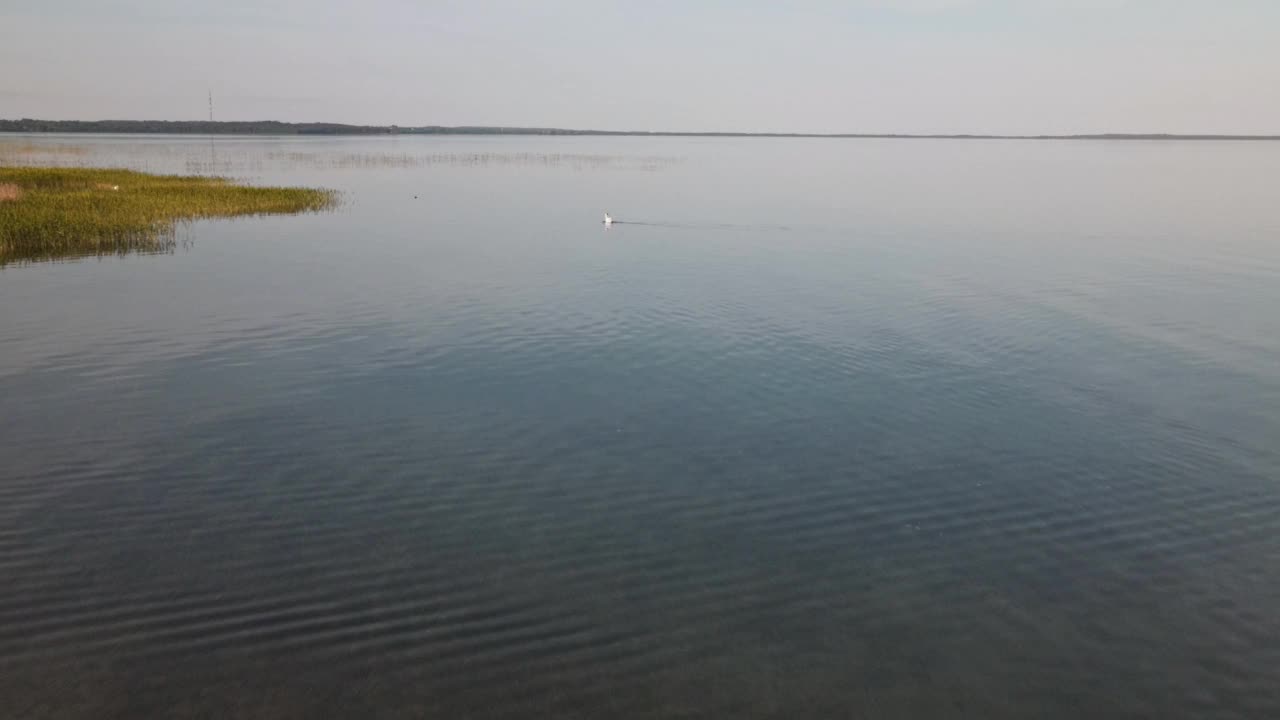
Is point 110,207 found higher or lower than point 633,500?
higher

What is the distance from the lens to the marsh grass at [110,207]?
29.6 m

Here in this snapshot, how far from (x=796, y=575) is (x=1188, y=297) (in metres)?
20.7

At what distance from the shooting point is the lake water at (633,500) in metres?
7.30

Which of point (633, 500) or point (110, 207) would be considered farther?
point (110, 207)

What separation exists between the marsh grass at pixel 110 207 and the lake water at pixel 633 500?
6.66 meters

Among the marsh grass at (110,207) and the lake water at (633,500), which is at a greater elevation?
the marsh grass at (110,207)

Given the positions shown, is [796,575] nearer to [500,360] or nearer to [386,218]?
[500,360]

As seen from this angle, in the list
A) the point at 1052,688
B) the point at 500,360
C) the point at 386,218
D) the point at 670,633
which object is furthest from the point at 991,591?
the point at 386,218

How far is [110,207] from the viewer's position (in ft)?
118

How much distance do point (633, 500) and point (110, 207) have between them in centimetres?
3433

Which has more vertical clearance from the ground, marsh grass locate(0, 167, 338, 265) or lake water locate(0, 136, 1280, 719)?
marsh grass locate(0, 167, 338, 265)

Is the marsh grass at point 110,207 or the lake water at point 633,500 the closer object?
the lake water at point 633,500

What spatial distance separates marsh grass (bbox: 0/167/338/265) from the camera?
29.6 m

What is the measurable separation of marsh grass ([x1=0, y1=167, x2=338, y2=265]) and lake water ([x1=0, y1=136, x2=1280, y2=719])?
6.66 meters
